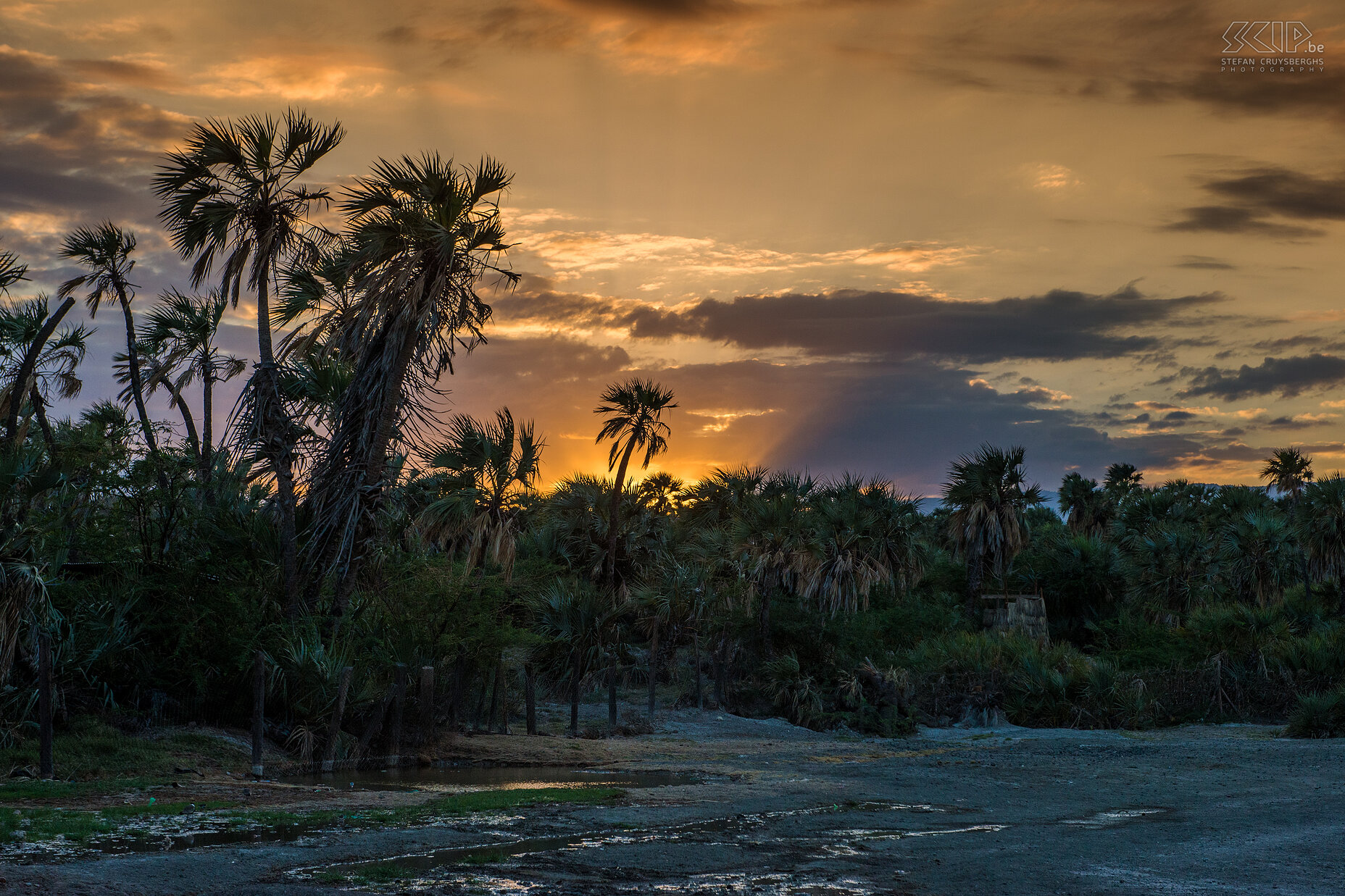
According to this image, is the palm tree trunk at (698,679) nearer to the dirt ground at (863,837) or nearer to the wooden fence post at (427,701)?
the dirt ground at (863,837)

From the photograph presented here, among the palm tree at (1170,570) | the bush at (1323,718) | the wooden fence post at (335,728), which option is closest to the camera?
the wooden fence post at (335,728)

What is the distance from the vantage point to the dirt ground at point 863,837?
845 cm

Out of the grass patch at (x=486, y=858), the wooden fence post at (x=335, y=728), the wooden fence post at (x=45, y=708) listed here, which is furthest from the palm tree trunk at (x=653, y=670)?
the grass patch at (x=486, y=858)

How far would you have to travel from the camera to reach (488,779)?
16.3 metres

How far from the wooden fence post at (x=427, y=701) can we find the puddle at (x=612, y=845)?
7265 millimetres

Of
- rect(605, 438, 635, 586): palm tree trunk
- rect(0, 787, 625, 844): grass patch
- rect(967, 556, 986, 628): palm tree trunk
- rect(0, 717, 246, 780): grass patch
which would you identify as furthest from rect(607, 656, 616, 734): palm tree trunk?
rect(967, 556, 986, 628): palm tree trunk

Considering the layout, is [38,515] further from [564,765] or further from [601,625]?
[601,625]

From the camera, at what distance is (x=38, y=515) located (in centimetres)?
1488

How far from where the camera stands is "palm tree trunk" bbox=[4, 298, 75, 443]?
70.3 feet

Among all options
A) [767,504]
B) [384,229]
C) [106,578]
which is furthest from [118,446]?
[767,504]

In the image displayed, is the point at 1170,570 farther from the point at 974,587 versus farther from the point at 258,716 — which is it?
the point at 258,716

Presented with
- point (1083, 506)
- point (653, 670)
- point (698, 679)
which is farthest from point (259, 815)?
point (1083, 506)

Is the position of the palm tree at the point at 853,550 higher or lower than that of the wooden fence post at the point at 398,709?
higher

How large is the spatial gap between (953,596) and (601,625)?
17036mm
